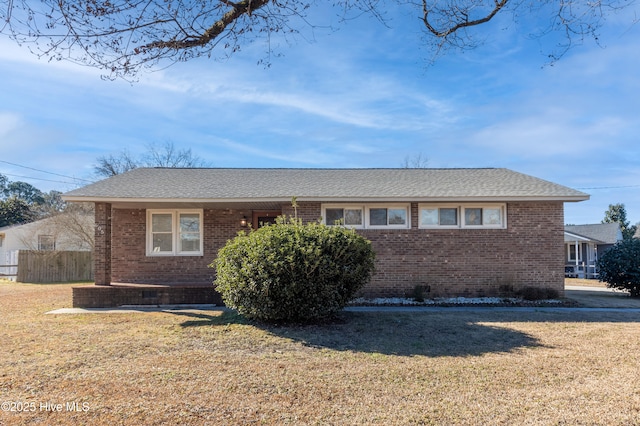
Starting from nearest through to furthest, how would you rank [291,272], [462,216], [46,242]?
[291,272], [462,216], [46,242]

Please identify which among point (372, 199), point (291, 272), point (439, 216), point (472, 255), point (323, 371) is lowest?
point (323, 371)

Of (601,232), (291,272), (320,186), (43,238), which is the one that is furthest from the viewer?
(601,232)

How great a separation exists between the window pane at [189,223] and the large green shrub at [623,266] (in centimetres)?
1304

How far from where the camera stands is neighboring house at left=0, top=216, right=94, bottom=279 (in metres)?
A: 23.8

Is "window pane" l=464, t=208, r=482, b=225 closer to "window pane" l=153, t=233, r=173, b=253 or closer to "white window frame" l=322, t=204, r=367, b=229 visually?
"white window frame" l=322, t=204, r=367, b=229

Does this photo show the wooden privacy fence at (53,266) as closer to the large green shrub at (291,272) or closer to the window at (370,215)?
the window at (370,215)

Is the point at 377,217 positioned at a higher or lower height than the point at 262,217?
lower

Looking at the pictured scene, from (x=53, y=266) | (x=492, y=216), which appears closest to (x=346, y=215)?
(x=492, y=216)

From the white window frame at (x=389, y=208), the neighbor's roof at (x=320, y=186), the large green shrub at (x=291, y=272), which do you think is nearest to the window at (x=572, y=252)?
the neighbor's roof at (x=320, y=186)

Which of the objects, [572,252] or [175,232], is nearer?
[175,232]

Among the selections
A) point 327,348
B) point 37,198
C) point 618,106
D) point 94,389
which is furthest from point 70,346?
point 37,198

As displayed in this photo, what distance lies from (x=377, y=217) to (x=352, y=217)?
0.68 meters

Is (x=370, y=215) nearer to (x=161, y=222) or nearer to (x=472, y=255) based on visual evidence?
(x=472, y=255)

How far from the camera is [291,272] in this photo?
7281mm
